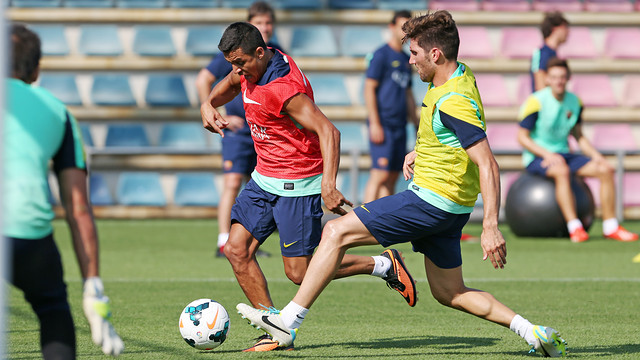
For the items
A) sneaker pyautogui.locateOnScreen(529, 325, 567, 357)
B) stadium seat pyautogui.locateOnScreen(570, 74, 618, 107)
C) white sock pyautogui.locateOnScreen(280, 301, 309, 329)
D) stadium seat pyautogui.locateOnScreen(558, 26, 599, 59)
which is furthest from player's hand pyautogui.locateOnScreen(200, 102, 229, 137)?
stadium seat pyautogui.locateOnScreen(558, 26, 599, 59)

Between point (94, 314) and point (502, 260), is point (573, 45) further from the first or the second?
point (94, 314)

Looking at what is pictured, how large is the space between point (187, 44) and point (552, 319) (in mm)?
11183

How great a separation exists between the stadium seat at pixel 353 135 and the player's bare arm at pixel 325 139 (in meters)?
10.5

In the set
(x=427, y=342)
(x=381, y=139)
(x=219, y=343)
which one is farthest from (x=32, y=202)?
(x=381, y=139)

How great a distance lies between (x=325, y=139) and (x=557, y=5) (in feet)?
43.3

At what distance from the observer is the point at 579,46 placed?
17.0 meters

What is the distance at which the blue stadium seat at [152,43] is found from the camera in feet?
53.9

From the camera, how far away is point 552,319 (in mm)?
6375

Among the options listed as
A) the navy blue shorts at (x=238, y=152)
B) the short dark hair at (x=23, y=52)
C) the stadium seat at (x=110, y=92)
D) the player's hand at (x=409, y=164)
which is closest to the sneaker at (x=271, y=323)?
the player's hand at (x=409, y=164)

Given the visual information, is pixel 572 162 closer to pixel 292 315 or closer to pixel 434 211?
pixel 434 211

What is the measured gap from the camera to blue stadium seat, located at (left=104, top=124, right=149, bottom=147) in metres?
15.9

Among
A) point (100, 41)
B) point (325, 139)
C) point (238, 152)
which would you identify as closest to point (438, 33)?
point (325, 139)

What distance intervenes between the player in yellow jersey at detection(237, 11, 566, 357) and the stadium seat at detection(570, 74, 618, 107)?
1214 cm

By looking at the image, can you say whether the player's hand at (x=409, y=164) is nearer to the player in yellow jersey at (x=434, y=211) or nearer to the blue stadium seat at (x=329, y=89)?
the player in yellow jersey at (x=434, y=211)
